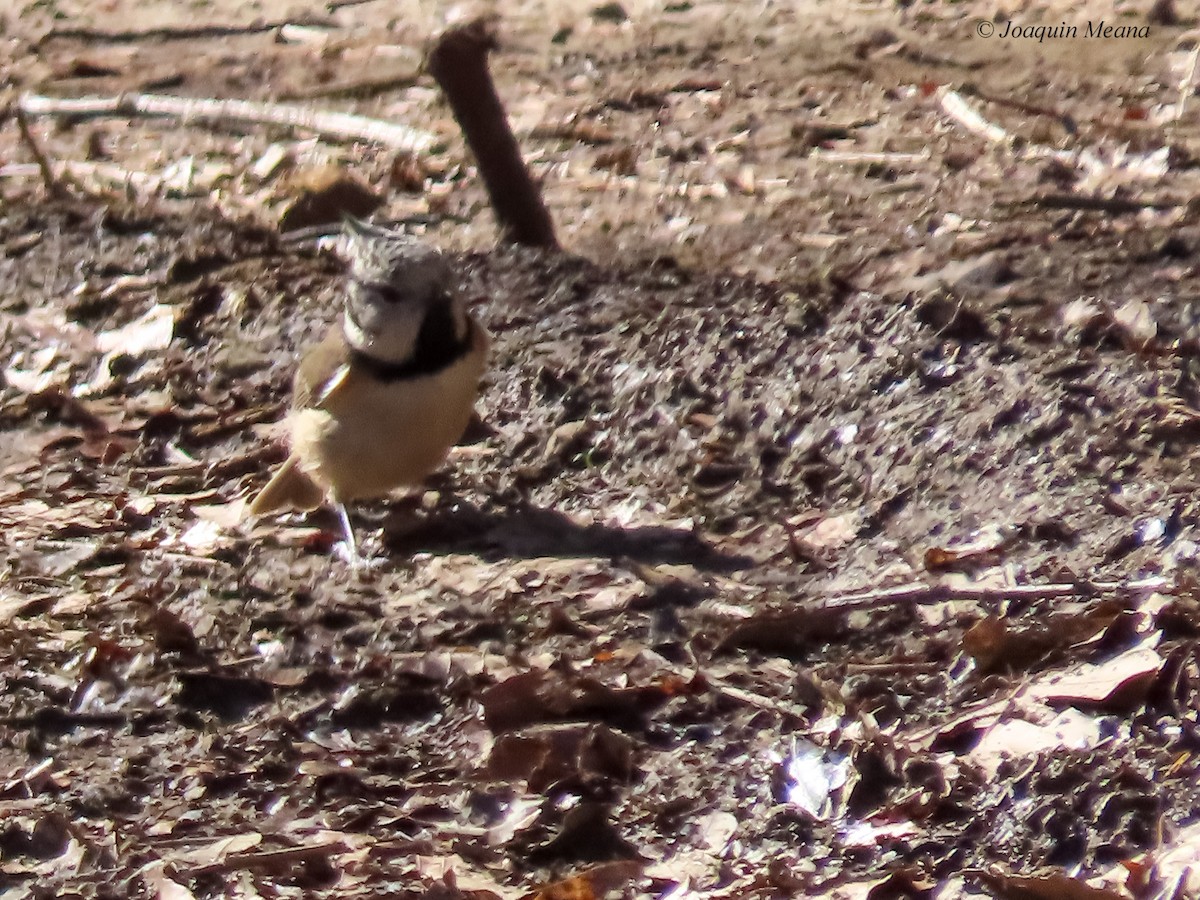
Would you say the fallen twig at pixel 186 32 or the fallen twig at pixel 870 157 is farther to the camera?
the fallen twig at pixel 186 32

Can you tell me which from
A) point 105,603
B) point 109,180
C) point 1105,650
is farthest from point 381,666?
point 109,180

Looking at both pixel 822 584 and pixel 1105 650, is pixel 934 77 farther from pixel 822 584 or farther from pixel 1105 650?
pixel 1105 650

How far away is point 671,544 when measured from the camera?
4.88m

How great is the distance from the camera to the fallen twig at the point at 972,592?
4086mm

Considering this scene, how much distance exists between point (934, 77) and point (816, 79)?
57cm

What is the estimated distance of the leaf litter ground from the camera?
3654 mm

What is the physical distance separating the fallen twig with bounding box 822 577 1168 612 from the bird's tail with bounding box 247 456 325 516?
196 centimetres

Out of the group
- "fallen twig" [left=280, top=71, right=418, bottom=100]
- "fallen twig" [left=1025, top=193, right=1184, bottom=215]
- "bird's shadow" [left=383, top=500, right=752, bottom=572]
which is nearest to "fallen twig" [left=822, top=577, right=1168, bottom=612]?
"bird's shadow" [left=383, top=500, right=752, bottom=572]

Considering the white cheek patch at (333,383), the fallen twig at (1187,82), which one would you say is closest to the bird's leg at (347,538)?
the white cheek patch at (333,383)

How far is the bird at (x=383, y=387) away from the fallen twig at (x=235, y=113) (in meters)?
2.65

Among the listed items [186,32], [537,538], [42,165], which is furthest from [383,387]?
[186,32]

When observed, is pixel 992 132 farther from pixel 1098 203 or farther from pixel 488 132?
pixel 488 132

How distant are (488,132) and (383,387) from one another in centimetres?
165

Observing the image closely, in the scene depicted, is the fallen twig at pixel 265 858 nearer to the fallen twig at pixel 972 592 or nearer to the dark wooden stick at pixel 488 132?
the fallen twig at pixel 972 592
